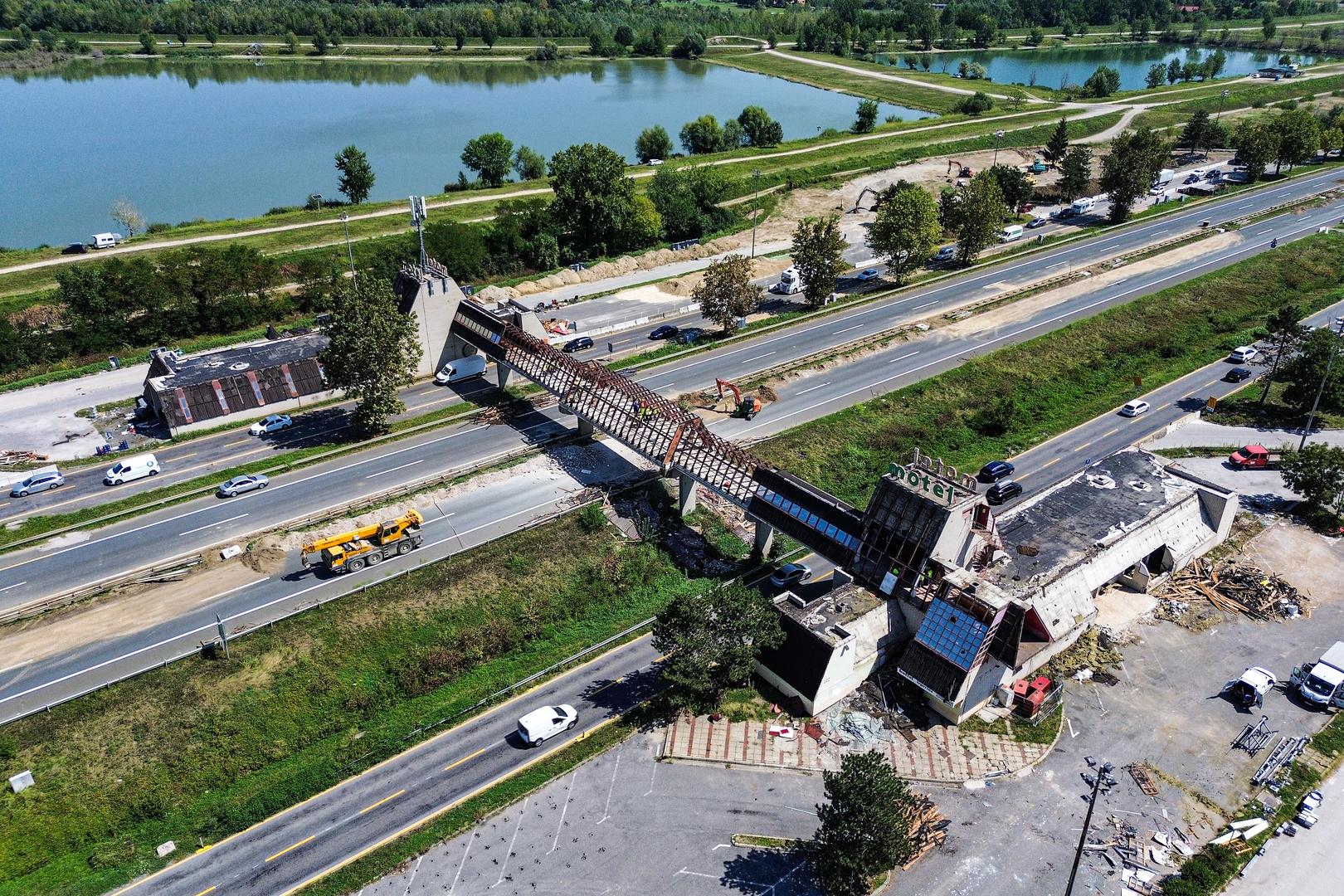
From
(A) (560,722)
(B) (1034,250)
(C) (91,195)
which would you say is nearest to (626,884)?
(A) (560,722)

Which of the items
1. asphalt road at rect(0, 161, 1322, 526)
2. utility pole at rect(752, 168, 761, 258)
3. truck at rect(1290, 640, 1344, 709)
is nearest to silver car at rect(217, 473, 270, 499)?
asphalt road at rect(0, 161, 1322, 526)

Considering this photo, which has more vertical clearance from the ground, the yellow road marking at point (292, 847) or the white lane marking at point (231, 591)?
the white lane marking at point (231, 591)

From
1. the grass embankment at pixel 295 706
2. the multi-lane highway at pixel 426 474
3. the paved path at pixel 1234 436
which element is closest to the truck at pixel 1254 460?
the paved path at pixel 1234 436

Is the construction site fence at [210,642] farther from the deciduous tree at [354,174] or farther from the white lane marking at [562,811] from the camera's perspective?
the deciduous tree at [354,174]

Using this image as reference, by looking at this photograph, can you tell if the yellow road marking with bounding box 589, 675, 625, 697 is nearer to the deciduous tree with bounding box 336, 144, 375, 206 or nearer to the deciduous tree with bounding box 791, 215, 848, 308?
the deciduous tree with bounding box 791, 215, 848, 308

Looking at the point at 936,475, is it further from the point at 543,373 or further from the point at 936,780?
the point at 543,373

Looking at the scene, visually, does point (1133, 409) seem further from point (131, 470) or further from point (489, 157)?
point (489, 157)
